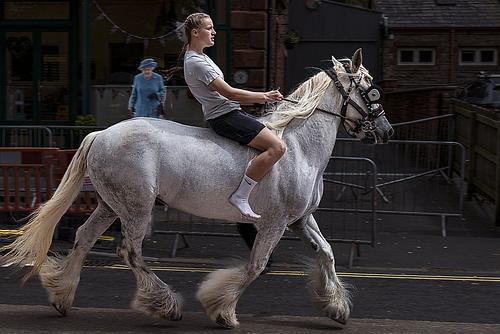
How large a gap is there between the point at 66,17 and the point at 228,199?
34.6ft

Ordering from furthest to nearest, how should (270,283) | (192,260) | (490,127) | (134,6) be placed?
(134,6)
(490,127)
(192,260)
(270,283)

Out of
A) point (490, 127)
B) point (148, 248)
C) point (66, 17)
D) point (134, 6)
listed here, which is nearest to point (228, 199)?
point (148, 248)

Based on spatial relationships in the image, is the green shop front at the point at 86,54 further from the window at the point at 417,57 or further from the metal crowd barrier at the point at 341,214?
the window at the point at 417,57

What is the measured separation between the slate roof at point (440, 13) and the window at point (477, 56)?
1.10 meters

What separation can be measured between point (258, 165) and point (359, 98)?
1094mm

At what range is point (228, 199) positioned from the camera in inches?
260

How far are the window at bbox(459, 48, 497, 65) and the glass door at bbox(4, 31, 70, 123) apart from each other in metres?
23.4

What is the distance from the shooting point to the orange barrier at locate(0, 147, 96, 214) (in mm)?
10352

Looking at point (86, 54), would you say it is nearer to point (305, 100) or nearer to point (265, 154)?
point (305, 100)

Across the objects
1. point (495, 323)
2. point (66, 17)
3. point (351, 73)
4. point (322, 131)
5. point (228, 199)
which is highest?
point (66, 17)

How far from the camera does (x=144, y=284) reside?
660 centimetres

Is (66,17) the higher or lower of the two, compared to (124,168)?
higher

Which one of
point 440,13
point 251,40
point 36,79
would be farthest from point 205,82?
point 440,13

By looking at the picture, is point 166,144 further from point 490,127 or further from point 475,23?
point 475,23
